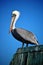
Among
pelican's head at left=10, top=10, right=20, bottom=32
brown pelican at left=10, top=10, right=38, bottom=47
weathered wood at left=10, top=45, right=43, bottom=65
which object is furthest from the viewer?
pelican's head at left=10, top=10, right=20, bottom=32

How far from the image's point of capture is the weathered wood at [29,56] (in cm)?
419

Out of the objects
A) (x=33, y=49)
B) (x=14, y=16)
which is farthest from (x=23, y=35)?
(x=33, y=49)

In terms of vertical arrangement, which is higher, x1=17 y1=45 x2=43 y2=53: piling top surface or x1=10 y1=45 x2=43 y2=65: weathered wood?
x1=17 y1=45 x2=43 y2=53: piling top surface

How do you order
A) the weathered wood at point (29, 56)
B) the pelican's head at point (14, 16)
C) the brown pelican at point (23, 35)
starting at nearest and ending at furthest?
the weathered wood at point (29, 56) < the brown pelican at point (23, 35) < the pelican's head at point (14, 16)

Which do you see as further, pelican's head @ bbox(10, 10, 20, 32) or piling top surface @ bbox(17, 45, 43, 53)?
pelican's head @ bbox(10, 10, 20, 32)

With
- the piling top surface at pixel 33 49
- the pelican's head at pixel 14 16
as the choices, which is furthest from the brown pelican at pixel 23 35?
the piling top surface at pixel 33 49

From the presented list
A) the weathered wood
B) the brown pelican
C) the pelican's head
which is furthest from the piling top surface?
the pelican's head

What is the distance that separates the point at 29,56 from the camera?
4.36 m

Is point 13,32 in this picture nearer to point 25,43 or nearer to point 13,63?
point 25,43

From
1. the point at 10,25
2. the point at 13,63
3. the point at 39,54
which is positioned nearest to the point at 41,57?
the point at 39,54

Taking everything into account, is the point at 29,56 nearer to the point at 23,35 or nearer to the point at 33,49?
the point at 33,49

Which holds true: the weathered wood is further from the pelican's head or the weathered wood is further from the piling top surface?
the pelican's head

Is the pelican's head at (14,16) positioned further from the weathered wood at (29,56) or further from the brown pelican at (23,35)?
the weathered wood at (29,56)

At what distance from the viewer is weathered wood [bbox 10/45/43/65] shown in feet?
13.7
